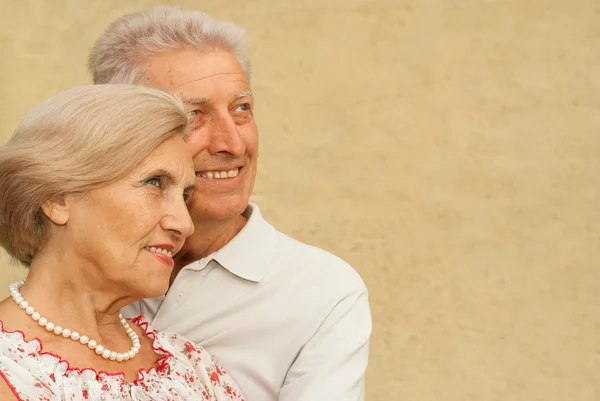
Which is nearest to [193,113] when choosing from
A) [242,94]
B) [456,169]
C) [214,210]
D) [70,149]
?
[242,94]

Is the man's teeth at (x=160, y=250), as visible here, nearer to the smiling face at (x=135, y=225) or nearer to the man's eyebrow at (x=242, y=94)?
the smiling face at (x=135, y=225)

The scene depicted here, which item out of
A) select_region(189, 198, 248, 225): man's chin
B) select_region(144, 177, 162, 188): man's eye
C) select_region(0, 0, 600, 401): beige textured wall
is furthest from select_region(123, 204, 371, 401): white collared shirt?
select_region(0, 0, 600, 401): beige textured wall

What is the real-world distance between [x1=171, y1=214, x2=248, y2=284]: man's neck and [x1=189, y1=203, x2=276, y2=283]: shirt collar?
4 centimetres

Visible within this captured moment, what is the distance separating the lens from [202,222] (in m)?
2.98

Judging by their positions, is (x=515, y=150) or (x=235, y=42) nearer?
(x=235, y=42)

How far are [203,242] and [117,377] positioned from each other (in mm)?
774

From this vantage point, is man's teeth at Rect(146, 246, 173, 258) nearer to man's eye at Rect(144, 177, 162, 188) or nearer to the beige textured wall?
man's eye at Rect(144, 177, 162, 188)

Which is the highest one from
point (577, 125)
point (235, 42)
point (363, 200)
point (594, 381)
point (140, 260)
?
point (235, 42)

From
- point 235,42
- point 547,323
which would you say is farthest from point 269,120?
point 235,42

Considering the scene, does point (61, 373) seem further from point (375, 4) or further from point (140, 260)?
point (375, 4)

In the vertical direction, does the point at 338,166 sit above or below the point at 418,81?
below

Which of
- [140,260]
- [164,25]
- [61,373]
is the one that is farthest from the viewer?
[164,25]

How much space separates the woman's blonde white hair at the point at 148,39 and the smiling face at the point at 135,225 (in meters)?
0.56

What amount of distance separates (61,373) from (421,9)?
3.20 m
